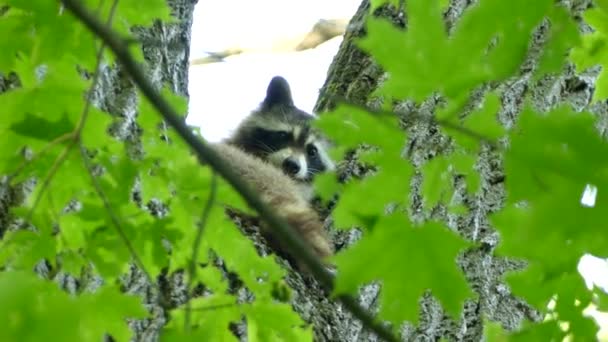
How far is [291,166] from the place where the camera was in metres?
5.19

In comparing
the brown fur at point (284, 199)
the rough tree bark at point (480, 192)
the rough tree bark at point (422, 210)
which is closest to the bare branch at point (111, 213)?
the rough tree bark at point (422, 210)

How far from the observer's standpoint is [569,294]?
69.3 inches

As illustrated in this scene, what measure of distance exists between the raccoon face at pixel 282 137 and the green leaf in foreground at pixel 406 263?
3669mm

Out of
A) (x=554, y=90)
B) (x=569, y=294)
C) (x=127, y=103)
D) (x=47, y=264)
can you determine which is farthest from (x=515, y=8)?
(x=554, y=90)

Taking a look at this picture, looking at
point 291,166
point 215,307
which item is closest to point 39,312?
point 215,307

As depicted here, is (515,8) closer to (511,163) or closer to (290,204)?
(511,163)

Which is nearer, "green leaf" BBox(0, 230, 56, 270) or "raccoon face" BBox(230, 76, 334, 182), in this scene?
"green leaf" BBox(0, 230, 56, 270)

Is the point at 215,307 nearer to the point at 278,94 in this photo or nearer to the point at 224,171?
the point at 224,171

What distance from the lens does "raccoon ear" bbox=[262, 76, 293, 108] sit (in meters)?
5.96

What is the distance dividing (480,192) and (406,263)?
1609 millimetres

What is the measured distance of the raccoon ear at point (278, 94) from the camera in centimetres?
596

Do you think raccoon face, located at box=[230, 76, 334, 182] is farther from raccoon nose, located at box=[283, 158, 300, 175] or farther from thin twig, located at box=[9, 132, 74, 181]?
thin twig, located at box=[9, 132, 74, 181]

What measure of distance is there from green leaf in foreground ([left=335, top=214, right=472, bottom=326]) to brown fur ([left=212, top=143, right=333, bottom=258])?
1.29 m

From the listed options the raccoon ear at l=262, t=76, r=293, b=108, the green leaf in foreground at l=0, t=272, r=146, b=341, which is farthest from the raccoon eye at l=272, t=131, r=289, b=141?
the green leaf in foreground at l=0, t=272, r=146, b=341
